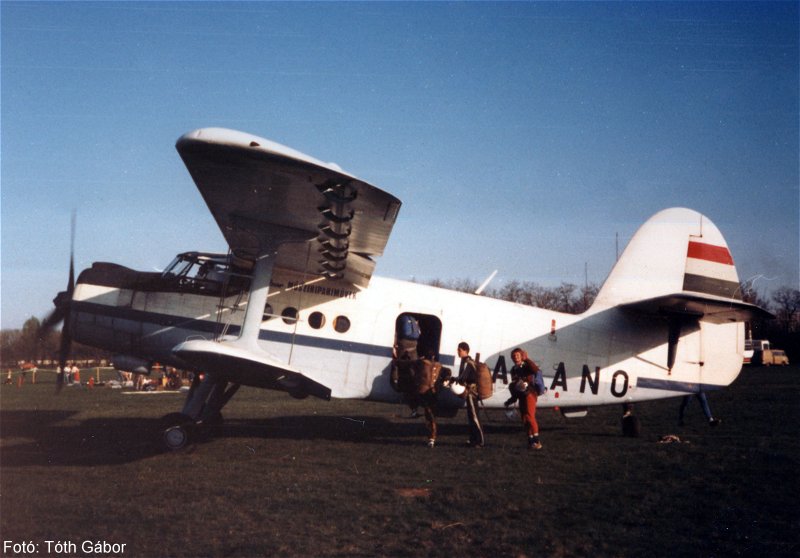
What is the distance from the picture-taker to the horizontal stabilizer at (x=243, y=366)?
6.82 metres

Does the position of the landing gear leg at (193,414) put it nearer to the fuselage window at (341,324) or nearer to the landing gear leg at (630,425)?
the fuselage window at (341,324)

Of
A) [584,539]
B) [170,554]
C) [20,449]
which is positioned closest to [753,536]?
[584,539]

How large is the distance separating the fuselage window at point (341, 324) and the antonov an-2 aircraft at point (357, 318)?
0.6 inches

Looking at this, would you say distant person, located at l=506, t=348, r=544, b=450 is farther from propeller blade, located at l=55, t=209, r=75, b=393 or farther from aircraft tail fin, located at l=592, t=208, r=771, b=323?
propeller blade, located at l=55, t=209, r=75, b=393

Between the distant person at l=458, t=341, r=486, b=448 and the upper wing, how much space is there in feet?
7.14

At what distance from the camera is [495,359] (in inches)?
376

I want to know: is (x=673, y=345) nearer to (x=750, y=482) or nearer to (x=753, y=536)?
(x=750, y=482)

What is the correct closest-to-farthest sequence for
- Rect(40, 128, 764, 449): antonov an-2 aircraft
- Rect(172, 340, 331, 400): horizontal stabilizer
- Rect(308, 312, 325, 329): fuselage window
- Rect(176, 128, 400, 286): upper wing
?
Rect(176, 128, 400, 286): upper wing, Rect(172, 340, 331, 400): horizontal stabilizer, Rect(40, 128, 764, 449): antonov an-2 aircraft, Rect(308, 312, 325, 329): fuselage window

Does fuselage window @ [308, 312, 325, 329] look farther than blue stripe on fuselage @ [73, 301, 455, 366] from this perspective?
Yes

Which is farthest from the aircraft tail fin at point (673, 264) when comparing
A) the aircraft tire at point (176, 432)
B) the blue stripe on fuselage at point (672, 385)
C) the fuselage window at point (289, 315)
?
the aircraft tire at point (176, 432)

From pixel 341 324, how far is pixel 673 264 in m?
5.87

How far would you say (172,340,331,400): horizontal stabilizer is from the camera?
682 cm

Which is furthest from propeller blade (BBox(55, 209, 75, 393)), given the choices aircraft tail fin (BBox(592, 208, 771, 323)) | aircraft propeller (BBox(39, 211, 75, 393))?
aircraft tail fin (BBox(592, 208, 771, 323))

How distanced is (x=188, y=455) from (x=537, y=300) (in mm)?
67052
